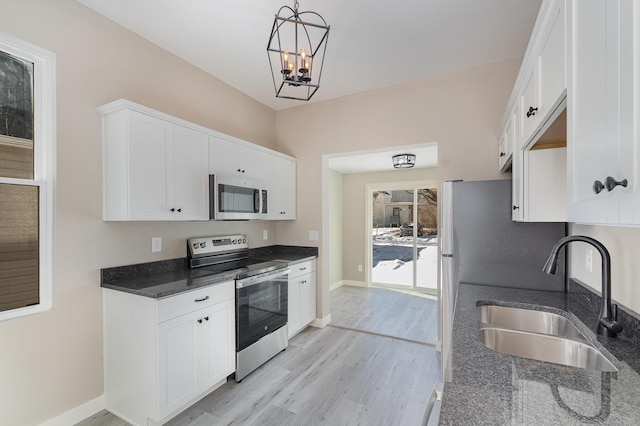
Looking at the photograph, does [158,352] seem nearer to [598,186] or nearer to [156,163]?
[156,163]

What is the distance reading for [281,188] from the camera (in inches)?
144

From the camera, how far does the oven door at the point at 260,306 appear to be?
8.36 ft

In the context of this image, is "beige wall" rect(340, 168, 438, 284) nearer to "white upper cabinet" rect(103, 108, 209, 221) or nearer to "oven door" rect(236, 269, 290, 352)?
"oven door" rect(236, 269, 290, 352)

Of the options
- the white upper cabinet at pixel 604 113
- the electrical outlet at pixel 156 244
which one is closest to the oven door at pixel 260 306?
the electrical outlet at pixel 156 244

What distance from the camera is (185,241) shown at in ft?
9.15

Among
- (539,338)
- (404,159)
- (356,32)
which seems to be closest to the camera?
(539,338)

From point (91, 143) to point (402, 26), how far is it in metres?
2.51

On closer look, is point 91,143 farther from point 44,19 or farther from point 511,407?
point 511,407

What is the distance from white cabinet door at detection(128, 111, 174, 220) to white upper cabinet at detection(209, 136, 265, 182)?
455 millimetres

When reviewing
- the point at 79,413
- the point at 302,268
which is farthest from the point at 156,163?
the point at 302,268

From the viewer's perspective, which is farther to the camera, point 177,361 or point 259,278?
point 259,278

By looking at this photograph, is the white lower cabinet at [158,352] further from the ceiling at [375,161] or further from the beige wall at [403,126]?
the ceiling at [375,161]

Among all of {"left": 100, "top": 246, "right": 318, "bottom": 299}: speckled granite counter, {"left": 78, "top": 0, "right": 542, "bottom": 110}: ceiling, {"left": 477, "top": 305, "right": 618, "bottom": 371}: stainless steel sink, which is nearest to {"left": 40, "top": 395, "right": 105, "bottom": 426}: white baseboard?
{"left": 100, "top": 246, "right": 318, "bottom": 299}: speckled granite counter

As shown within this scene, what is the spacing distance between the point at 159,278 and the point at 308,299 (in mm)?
1796
